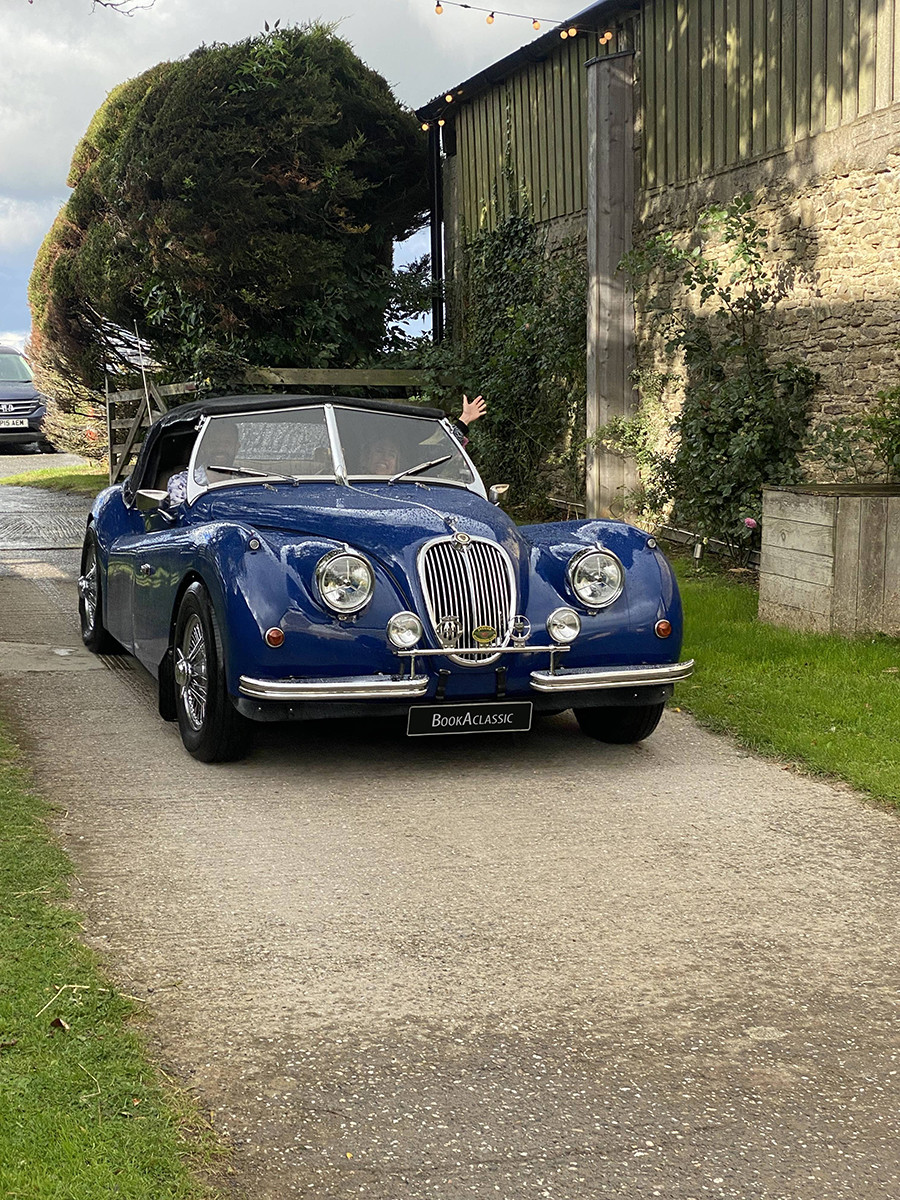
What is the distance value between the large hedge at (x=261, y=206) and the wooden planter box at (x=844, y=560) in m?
10.5

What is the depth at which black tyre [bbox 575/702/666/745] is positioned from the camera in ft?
21.1

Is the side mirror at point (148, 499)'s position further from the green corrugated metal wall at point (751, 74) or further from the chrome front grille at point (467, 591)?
the green corrugated metal wall at point (751, 74)

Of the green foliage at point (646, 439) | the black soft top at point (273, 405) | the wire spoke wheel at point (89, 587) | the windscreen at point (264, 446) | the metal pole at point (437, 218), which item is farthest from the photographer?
the metal pole at point (437, 218)

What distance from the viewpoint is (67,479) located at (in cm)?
2386

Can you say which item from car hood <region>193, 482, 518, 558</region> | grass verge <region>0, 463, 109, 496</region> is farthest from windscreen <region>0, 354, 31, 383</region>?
car hood <region>193, 482, 518, 558</region>

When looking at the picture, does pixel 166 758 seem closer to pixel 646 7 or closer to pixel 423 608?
pixel 423 608

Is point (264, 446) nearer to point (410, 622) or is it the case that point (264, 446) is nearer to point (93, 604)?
point (410, 622)

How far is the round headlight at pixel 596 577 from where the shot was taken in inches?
242

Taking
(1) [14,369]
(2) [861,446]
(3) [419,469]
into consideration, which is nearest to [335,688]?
(3) [419,469]

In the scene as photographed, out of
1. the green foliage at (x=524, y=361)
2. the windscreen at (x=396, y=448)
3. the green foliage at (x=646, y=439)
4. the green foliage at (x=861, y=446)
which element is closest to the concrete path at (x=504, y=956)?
the windscreen at (x=396, y=448)

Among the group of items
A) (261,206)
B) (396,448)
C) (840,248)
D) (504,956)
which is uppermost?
(261,206)

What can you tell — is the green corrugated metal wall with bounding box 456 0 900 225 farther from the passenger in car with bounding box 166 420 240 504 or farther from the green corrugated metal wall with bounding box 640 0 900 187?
the passenger in car with bounding box 166 420 240 504

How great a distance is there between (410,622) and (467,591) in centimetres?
31

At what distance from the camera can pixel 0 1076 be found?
3156mm
